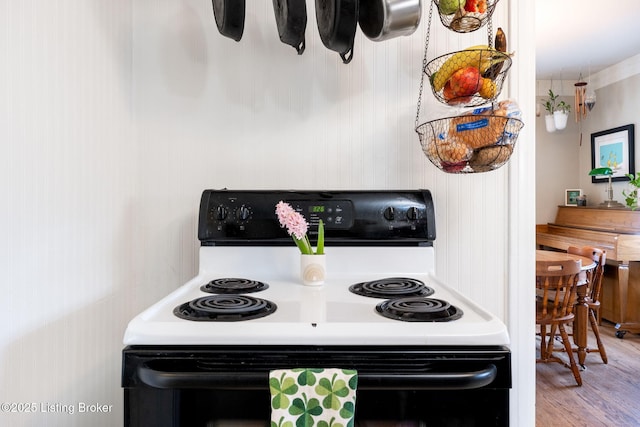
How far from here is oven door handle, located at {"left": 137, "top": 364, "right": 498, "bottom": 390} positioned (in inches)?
26.7

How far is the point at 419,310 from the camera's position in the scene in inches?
31.9

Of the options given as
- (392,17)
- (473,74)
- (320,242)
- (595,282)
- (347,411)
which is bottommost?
(595,282)

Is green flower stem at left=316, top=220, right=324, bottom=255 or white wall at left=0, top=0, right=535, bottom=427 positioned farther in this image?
white wall at left=0, top=0, right=535, bottom=427

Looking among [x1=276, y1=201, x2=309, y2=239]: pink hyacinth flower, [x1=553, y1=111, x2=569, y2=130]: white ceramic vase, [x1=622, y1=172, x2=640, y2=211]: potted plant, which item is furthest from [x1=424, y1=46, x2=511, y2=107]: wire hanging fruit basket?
[x1=553, y1=111, x2=569, y2=130]: white ceramic vase

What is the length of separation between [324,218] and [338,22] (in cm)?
53

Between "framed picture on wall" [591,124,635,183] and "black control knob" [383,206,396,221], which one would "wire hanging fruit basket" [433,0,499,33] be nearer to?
"black control knob" [383,206,396,221]

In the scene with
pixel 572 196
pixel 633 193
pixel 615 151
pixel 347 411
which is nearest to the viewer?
pixel 347 411

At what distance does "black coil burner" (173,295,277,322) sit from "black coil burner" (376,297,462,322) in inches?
9.2

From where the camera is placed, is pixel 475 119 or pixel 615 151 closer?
pixel 475 119

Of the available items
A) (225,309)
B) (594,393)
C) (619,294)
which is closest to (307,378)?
(225,309)

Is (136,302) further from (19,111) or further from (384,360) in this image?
(384,360)

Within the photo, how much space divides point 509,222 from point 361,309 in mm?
718

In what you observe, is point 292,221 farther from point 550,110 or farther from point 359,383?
point 550,110

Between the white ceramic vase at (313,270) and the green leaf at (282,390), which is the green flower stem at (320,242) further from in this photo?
the green leaf at (282,390)
